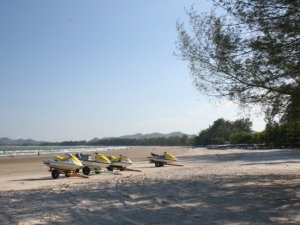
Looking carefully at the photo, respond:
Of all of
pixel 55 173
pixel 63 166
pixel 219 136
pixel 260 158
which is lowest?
pixel 55 173

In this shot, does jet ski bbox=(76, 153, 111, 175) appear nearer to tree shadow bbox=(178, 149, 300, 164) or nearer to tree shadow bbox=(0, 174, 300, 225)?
tree shadow bbox=(0, 174, 300, 225)

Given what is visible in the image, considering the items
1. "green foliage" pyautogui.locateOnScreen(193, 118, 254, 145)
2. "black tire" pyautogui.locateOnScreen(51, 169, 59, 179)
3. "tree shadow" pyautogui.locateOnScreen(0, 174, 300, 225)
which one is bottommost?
"tree shadow" pyautogui.locateOnScreen(0, 174, 300, 225)

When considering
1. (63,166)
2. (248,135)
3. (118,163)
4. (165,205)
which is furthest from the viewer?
(248,135)

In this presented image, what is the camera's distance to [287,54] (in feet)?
39.7

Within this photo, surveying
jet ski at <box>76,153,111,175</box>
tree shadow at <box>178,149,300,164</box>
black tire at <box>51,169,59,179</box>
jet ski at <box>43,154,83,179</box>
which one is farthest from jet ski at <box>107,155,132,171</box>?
tree shadow at <box>178,149,300,164</box>

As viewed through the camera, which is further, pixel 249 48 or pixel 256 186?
pixel 256 186

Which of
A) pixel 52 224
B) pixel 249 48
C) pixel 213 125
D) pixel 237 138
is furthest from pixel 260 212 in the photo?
pixel 213 125

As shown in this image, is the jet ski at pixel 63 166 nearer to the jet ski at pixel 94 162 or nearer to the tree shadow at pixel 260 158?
the jet ski at pixel 94 162

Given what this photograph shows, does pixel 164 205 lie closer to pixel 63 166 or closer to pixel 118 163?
pixel 63 166

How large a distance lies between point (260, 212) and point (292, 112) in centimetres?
511

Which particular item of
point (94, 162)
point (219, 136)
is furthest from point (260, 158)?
point (219, 136)

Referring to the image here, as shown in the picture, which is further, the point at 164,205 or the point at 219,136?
the point at 219,136

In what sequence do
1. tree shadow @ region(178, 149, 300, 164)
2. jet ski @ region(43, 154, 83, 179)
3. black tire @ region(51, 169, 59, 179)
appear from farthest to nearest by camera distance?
tree shadow @ region(178, 149, 300, 164), black tire @ region(51, 169, 59, 179), jet ski @ region(43, 154, 83, 179)

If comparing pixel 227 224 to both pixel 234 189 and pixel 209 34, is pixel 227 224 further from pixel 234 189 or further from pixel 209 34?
pixel 209 34
